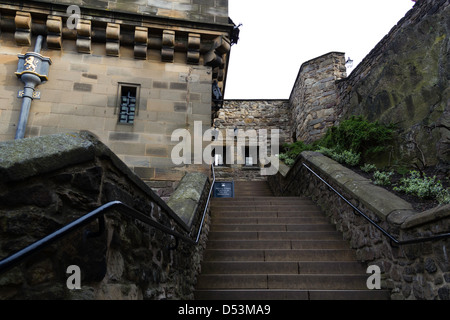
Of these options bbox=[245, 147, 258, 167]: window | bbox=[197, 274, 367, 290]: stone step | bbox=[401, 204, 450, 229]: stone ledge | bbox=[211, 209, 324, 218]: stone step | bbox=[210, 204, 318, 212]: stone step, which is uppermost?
bbox=[245, 147, 258, 167]: window

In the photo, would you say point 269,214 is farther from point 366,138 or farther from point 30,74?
point 30,74

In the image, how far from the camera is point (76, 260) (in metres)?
1.36

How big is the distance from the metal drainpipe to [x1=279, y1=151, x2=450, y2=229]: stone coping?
5.38 metres

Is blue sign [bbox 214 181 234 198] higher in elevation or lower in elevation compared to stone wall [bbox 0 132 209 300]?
higher

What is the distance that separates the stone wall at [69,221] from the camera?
1.17 m

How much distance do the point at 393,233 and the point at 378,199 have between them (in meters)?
0.50

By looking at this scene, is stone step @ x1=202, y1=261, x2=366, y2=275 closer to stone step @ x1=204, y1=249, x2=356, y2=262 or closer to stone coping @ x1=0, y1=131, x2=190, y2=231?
stone step @ x1=204, y1=249, x2=356, y2=262

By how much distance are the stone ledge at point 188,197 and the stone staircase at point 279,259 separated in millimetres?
811

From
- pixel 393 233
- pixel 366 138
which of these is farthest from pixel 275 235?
pixel 366 138

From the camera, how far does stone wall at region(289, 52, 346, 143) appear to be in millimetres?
12133

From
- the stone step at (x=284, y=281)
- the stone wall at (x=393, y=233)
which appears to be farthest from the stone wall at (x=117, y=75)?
the stone wall at (x=393, y=233)

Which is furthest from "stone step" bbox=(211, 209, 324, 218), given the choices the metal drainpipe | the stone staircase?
the metal drainpipe

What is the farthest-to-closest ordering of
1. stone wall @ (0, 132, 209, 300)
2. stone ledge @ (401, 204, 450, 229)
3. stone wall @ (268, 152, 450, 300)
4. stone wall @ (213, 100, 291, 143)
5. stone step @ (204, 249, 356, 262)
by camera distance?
stone wall @ (213, 100, 291, 143) → stone step @ (204, 249, 356, 262) → stone wall @ (268, 152, 450, 300) → stone ledge @ (401, 204, 450, 229) → stone wall @ (0, 132, 209, 300)
